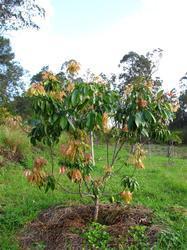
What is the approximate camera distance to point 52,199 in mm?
5203

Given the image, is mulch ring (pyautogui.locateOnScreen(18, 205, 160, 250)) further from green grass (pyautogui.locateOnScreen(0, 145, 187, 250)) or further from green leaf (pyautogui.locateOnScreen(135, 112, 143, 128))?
green leaf (pyautogui.locateOnScreen(135, 112, 143, 128))

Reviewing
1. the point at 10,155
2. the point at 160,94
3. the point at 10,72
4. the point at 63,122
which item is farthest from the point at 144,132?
the point at 10,72

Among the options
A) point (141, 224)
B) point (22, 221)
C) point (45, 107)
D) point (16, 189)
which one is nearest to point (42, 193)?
point (16, 189)

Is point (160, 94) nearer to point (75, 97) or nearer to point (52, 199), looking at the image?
point (75, 97)

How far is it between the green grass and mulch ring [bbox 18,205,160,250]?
0.48 ft

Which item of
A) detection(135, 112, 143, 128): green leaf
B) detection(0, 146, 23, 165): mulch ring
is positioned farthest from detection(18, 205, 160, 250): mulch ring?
detection(0, 146, 23, 165): mulch ring

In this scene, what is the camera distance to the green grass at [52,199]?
4.18 metres

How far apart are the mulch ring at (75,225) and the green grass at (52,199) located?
0.15m

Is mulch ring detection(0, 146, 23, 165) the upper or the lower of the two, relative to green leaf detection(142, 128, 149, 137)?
lower

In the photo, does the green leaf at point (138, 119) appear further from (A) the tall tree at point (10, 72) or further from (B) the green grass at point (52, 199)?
(A) the tall tree at point (10, 72)

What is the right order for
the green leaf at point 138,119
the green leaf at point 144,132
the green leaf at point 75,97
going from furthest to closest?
the green leaf at point 144,132 → the green leaf at point 138,119 → the green leaf at point 75,97

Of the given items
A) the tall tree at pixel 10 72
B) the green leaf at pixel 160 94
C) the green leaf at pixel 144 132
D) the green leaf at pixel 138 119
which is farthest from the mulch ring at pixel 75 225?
the tall tree at pixel 10 72

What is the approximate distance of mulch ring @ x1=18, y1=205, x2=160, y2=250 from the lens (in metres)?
3.69

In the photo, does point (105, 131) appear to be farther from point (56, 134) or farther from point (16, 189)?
point (16, 189)
